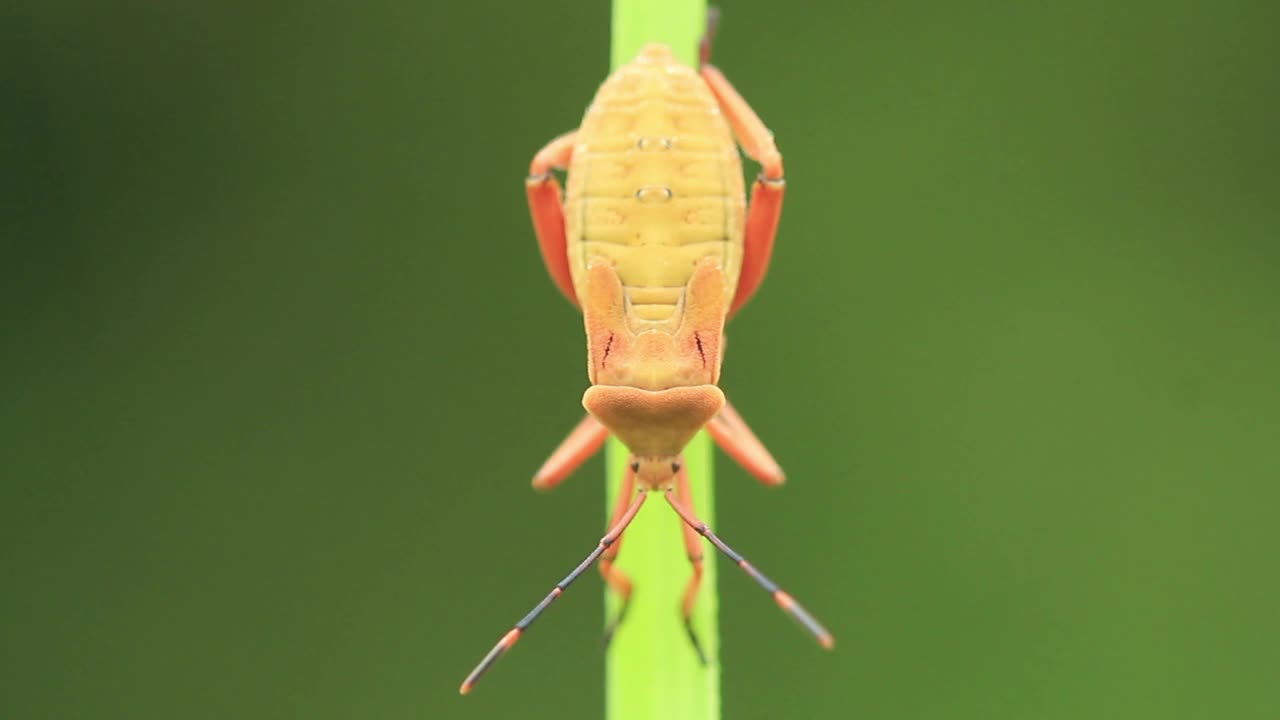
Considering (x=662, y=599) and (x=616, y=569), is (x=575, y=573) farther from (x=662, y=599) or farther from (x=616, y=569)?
(x=662, y=599)

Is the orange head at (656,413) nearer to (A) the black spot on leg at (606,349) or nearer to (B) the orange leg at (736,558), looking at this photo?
(A) the black spot on leg at (606,349)

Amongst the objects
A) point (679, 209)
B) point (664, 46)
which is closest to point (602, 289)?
point (679, 209)

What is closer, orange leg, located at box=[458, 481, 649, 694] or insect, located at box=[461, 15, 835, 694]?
orange leg, located at box=[458, 481, 649, 694]

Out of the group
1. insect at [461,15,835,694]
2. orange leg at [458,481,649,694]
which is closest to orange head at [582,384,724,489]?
insect at [461,15,835,694]

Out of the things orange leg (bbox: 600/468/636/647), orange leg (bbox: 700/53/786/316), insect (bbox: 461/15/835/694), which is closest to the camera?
orange leg (bbox: 600/468/636/647)

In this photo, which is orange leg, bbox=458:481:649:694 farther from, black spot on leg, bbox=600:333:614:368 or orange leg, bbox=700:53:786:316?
orange leg, bbox=700:53:786:316

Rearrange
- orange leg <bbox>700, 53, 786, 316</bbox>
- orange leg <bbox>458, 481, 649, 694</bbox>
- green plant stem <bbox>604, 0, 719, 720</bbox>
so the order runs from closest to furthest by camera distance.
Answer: green plant stem <bbox>604, 0, 719, 720</bbox> < orange leg <bbox>458, 481, 649, 694</bbox> < orange leg <bbox>700, 53, 786, 316</bbox>

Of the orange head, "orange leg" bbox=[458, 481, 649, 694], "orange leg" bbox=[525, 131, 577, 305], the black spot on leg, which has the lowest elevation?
"orange leg" bbox=[458, 481, 649, 694]
